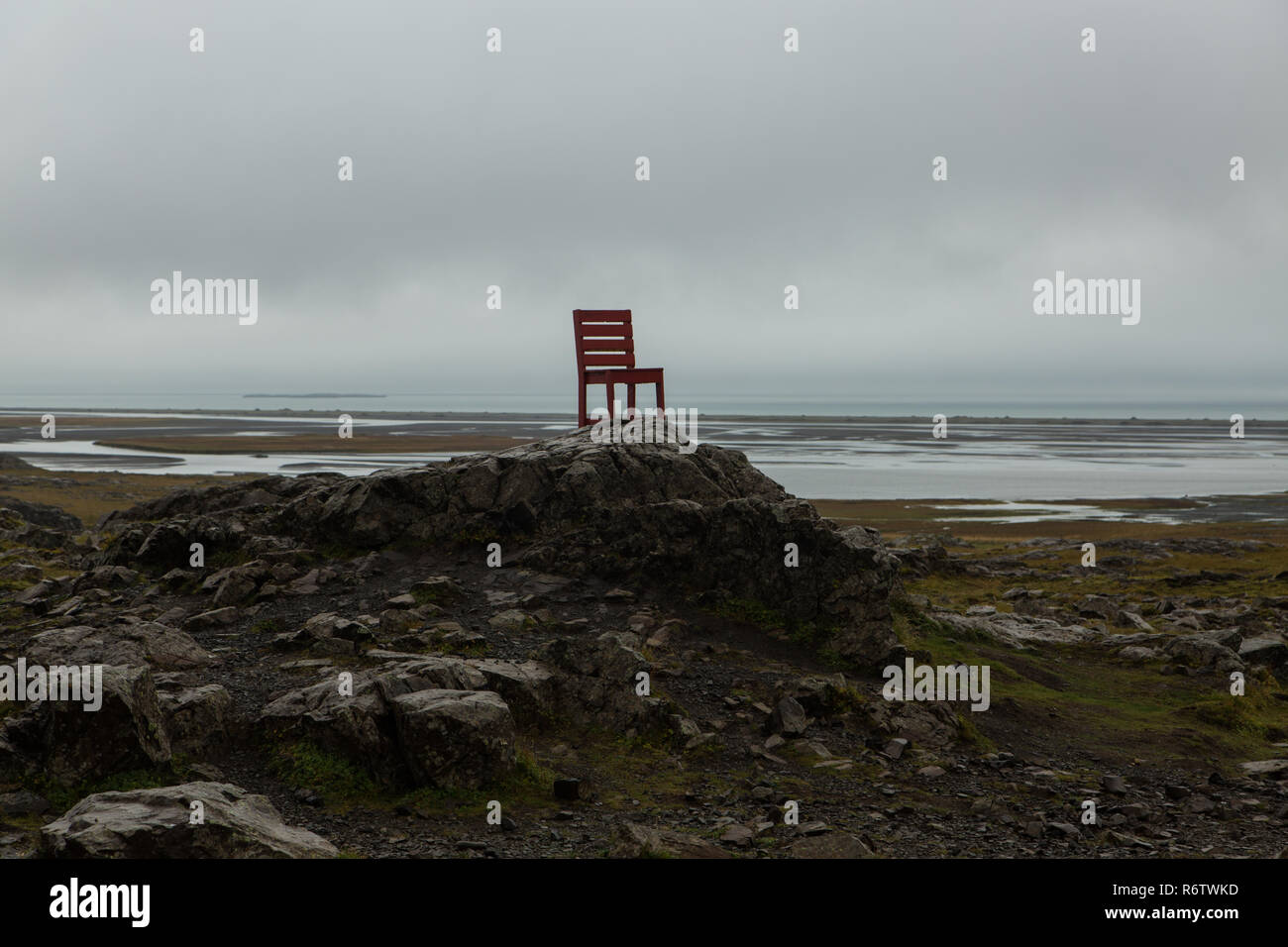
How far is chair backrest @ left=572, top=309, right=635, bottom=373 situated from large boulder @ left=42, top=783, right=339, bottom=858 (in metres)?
13.2

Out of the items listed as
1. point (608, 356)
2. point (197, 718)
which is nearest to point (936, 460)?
point (608, 356)

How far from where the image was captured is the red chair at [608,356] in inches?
819

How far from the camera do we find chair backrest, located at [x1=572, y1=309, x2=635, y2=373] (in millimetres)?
20922

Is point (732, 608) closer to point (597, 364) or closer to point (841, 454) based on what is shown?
point (597, 364)

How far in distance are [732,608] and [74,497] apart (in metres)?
50.2

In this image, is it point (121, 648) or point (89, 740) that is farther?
point (121, 648)

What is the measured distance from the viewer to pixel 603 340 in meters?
21.3

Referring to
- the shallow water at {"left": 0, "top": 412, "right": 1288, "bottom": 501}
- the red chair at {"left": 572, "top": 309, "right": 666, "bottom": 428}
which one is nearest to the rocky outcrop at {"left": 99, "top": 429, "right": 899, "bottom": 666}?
the red chair at {"left": 572, "top": 309, "right": 666, "bottom": 428}

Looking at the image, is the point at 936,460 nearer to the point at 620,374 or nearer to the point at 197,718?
the point at 620,374

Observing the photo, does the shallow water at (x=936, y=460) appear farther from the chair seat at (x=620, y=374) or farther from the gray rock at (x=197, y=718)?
the gray rock at (x=197, y=718)

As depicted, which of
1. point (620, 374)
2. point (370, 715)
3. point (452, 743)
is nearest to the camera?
point (452, 743)

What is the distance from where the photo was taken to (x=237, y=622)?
625 inches

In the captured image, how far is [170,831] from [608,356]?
14.6 metres
